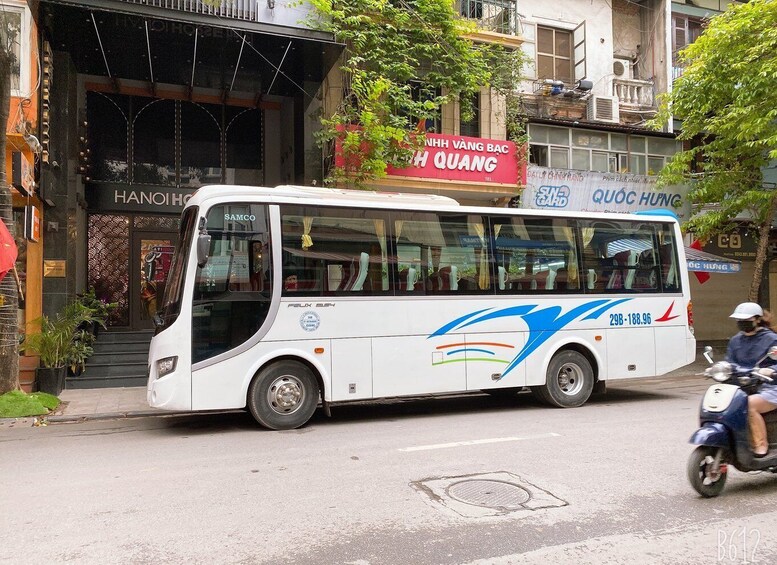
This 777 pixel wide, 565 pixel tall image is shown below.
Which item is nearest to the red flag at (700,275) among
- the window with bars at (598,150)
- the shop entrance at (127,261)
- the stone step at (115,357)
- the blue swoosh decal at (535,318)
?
the window with bars at (598,150)

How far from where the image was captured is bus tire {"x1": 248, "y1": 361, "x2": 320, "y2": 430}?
8.22 m

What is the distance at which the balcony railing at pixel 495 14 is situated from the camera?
54.0 feet

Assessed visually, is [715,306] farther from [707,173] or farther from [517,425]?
[517,425]

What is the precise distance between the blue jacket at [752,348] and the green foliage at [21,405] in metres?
9.64

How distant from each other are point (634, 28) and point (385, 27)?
33.2 feet

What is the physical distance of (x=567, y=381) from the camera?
1030 cm

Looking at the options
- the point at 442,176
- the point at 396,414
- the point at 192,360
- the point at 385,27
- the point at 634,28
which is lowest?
the point at 396,414

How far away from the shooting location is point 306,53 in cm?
1406

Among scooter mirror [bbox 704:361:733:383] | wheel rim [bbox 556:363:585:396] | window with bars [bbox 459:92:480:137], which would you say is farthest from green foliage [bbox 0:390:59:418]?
window with bars [bbox 459:92:480:137]

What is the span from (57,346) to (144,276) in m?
3.92

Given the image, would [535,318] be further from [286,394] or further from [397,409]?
[286,394]

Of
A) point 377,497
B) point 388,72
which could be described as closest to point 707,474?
point 377,497

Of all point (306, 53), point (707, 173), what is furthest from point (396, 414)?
point (707, 173)

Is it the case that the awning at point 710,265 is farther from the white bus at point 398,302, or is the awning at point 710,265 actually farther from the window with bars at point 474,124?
the window with bars at point 474,124
